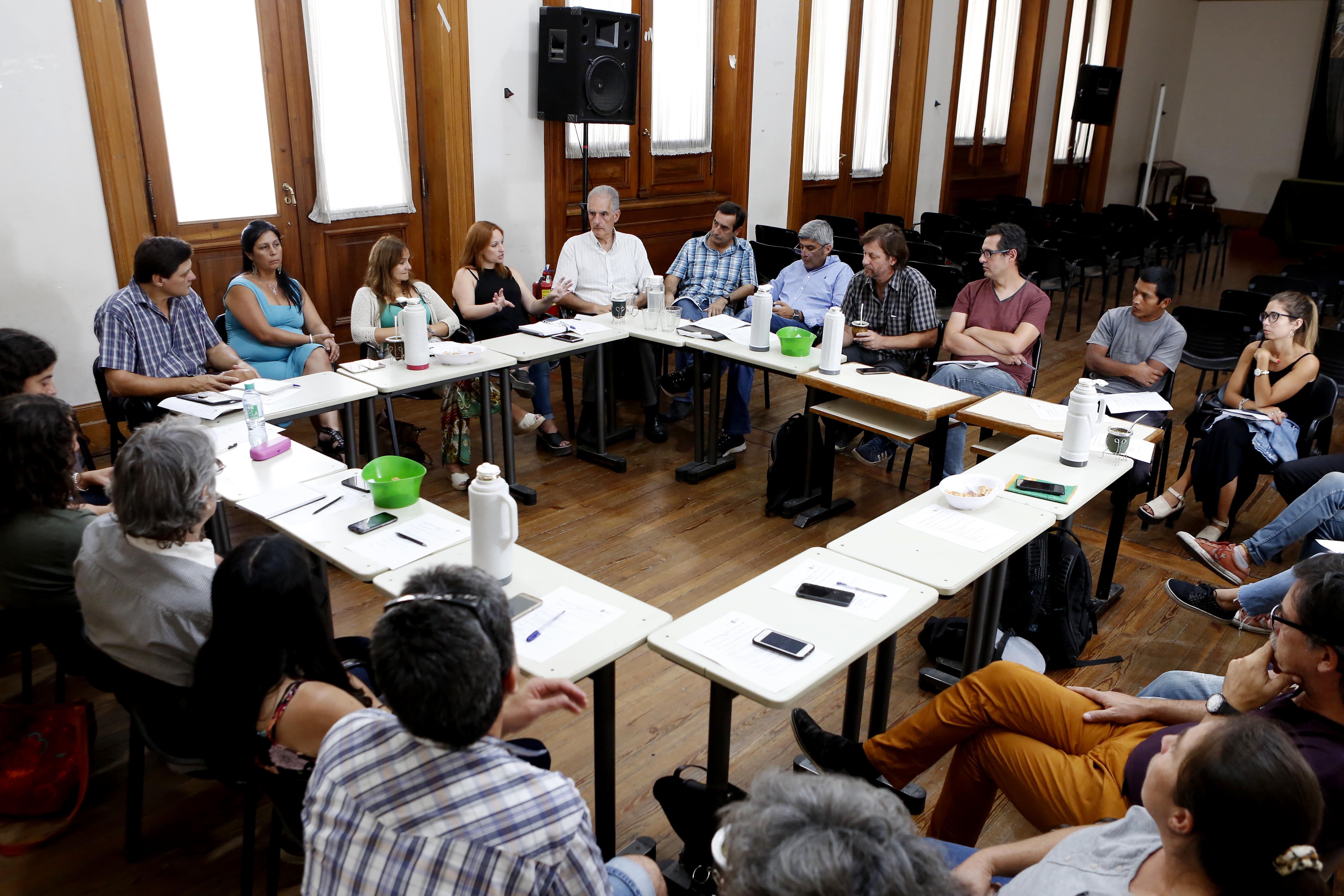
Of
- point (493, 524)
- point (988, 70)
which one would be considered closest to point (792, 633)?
point (493, 524)

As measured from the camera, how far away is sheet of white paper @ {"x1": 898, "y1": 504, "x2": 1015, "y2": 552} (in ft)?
8.50

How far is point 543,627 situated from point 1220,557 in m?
3.02

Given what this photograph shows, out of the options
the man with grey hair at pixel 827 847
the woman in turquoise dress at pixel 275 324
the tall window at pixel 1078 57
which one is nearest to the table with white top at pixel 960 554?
the man with grey hair at pixel 827 847

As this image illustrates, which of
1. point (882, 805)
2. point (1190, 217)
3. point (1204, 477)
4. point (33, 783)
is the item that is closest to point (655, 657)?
point (33, 783)

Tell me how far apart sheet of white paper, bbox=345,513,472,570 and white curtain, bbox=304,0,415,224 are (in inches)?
140

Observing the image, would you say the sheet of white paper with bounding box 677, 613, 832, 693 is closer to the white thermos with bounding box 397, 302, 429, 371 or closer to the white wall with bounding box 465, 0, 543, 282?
the white thermos with bounding box 397, 302, 429, 371

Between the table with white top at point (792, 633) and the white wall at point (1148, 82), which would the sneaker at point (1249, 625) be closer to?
the table with white top at point (792, 633)

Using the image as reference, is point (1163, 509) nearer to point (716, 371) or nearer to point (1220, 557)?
point (1220, 557)

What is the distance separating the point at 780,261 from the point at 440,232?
2191 mm

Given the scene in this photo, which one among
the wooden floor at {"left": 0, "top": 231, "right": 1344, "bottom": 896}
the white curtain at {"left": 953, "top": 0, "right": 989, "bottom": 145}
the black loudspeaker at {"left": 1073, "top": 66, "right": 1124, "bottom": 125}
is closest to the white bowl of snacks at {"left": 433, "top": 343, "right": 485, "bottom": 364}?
the wooden floor at {"left": 0, "top": 231, "right": 1344, "bottom": 896}

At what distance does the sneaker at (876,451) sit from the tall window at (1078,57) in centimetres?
870

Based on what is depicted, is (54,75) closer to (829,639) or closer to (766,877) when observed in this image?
(829,639)

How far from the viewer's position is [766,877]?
1.08 meters

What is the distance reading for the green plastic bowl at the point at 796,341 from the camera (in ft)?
14.0
